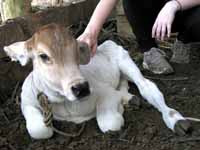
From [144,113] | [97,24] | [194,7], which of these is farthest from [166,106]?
[194,7]

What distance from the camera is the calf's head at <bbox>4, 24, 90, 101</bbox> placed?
2498 millimetres

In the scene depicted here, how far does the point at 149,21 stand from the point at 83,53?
3.64ft

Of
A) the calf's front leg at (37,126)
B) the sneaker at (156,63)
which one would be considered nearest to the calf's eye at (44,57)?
the calf's front leg at (37,126)

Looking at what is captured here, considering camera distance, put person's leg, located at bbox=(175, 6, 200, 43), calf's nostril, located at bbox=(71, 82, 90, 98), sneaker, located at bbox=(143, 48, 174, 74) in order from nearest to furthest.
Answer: calf's nostril, located at bbox=(71, 82, 90, 98) < person's leg, located at bbox=(175, 6, 200, 43) < sneaker, located at bbox=(143, 48, 174, 74)

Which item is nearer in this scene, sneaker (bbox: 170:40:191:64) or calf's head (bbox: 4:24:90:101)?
calf's head (bbox: 4:24:90:101)

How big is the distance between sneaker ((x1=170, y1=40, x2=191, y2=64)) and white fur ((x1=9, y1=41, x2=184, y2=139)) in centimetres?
67

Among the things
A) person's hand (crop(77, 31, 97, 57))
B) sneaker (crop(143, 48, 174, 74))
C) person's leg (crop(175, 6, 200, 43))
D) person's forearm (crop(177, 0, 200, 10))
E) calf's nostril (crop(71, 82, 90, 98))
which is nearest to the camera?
calf's nostril (crop(71, 82, 90, 98))

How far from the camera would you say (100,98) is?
288 centimetres

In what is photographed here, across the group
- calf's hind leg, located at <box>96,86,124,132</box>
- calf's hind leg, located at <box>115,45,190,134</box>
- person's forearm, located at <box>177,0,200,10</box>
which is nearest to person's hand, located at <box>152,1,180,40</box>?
person's forearm, located at <box>177,0,200,10</box>

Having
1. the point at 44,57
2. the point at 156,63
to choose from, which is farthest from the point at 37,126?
the point at 156,63

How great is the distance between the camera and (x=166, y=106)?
2.92 meters

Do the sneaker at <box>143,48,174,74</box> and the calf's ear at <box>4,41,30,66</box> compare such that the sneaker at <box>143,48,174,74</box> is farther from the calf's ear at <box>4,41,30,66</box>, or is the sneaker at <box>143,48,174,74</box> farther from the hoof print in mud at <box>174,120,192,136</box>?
the calf's ear at <box>4,41,30,66</box>

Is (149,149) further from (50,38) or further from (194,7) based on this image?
(194,7)

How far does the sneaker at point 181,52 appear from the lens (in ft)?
12.4
